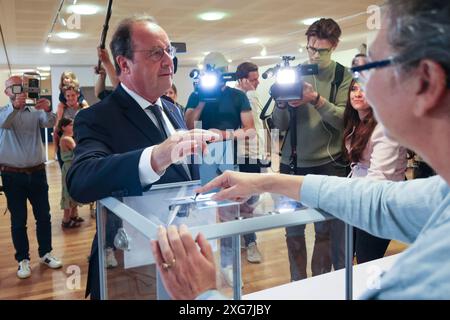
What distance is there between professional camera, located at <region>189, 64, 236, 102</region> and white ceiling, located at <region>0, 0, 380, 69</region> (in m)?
2.03

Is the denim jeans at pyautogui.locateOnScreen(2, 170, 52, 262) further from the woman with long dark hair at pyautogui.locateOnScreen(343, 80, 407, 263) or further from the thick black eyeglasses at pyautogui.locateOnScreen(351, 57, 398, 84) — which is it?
the thick black eyeglasses at pyautogui.locateOnScreen(351, 57, 398, 84)

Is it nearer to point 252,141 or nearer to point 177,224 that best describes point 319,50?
point 252,141

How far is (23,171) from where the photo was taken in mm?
2818

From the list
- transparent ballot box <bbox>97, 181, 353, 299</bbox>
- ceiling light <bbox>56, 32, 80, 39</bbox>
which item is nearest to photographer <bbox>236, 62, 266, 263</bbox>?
transparent ballot box <bbox>97, 181, 353, 299</bbox>

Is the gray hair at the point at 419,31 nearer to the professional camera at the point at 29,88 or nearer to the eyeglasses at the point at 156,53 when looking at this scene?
the eyeglasses at the point at 156,53

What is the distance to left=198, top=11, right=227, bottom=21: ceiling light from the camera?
5.82 metres

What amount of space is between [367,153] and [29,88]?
2256 millimetres

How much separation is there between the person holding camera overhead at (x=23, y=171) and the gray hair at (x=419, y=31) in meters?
2.76

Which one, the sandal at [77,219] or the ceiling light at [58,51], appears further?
the ceiling light at [58,51]

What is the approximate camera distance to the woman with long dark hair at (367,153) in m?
1.58

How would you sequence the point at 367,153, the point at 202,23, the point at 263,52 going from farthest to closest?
the point at 263,52
the point at 202,23
the point at 367,153

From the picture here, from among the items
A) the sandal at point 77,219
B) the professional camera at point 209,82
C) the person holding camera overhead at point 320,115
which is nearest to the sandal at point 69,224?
the sandal at point 77,219

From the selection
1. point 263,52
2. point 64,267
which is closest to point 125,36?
point 64,267

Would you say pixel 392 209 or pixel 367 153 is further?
pixel 367 153
